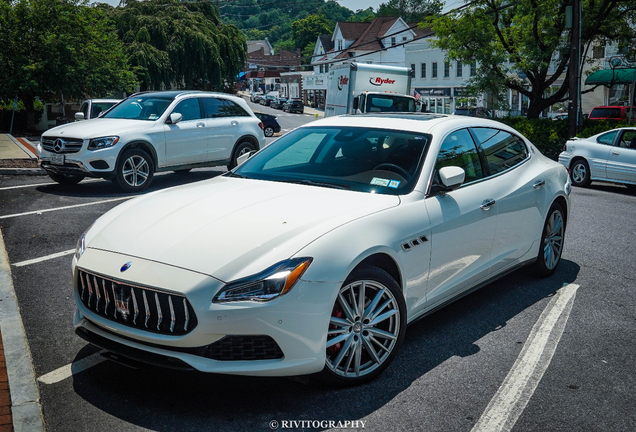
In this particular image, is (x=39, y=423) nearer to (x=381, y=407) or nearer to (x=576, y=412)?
(x=381, y=407)

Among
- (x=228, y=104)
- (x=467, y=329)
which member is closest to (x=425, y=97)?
(x=228, y=104)

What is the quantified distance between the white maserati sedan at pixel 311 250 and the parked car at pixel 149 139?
660 centimetres

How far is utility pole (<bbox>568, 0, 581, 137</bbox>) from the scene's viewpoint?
63.8ft

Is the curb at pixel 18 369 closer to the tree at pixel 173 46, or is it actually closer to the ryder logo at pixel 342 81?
the ryder logo at pixel 342 81

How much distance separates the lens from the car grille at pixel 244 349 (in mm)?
3438

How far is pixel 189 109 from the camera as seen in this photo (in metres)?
12.7

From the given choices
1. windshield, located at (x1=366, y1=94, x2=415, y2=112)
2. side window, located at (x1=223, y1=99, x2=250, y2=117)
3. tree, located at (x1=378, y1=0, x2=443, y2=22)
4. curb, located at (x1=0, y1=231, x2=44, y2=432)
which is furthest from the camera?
tree, located at (x1=378, y1=0, x2=443, y2=22)

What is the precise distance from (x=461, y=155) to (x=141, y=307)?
2.83m

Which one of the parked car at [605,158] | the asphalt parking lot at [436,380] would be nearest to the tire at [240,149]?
the asphalt parking lot at [436,380]

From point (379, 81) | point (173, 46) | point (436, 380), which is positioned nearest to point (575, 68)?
point (379, 81)

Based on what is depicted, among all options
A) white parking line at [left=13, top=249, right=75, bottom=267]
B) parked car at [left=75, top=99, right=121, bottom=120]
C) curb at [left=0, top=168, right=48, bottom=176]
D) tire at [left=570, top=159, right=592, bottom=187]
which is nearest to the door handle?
white parking line at [left=13, top=249, right=75, bottom=267]

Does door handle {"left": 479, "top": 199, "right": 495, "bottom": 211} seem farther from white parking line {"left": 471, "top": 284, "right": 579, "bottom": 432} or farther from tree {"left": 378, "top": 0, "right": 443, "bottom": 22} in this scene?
tree {"left": 378, "top": 0, "right": 443, "bottom": 22}

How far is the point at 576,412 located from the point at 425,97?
5739cm

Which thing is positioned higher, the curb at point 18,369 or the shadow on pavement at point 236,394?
the curb at point 18,369
